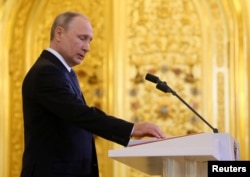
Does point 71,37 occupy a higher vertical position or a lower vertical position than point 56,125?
higher

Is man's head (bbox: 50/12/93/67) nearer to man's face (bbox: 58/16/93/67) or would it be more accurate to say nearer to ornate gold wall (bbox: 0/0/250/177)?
Answer: man's face (bbox: 58/16/93/67)

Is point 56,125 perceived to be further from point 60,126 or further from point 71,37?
point 71,37

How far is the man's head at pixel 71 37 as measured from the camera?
1.96 m

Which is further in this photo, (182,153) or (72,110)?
(72,110)

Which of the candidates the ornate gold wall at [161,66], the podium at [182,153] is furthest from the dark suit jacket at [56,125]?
the ornate gold wall at [161,66]

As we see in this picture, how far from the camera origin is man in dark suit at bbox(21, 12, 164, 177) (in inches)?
68.8

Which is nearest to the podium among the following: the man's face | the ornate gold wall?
the man's face

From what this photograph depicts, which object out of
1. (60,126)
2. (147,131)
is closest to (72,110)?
(60,126)

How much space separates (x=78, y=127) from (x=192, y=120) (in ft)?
6.95

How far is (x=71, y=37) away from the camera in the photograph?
1.97 meters

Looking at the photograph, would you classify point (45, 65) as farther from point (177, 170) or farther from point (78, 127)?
point (177, 170)

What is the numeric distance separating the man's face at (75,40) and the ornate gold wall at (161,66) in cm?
188

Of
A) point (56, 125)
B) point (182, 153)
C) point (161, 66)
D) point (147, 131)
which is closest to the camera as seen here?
point (182, 153)

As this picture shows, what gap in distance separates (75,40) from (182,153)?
672 millimetres
